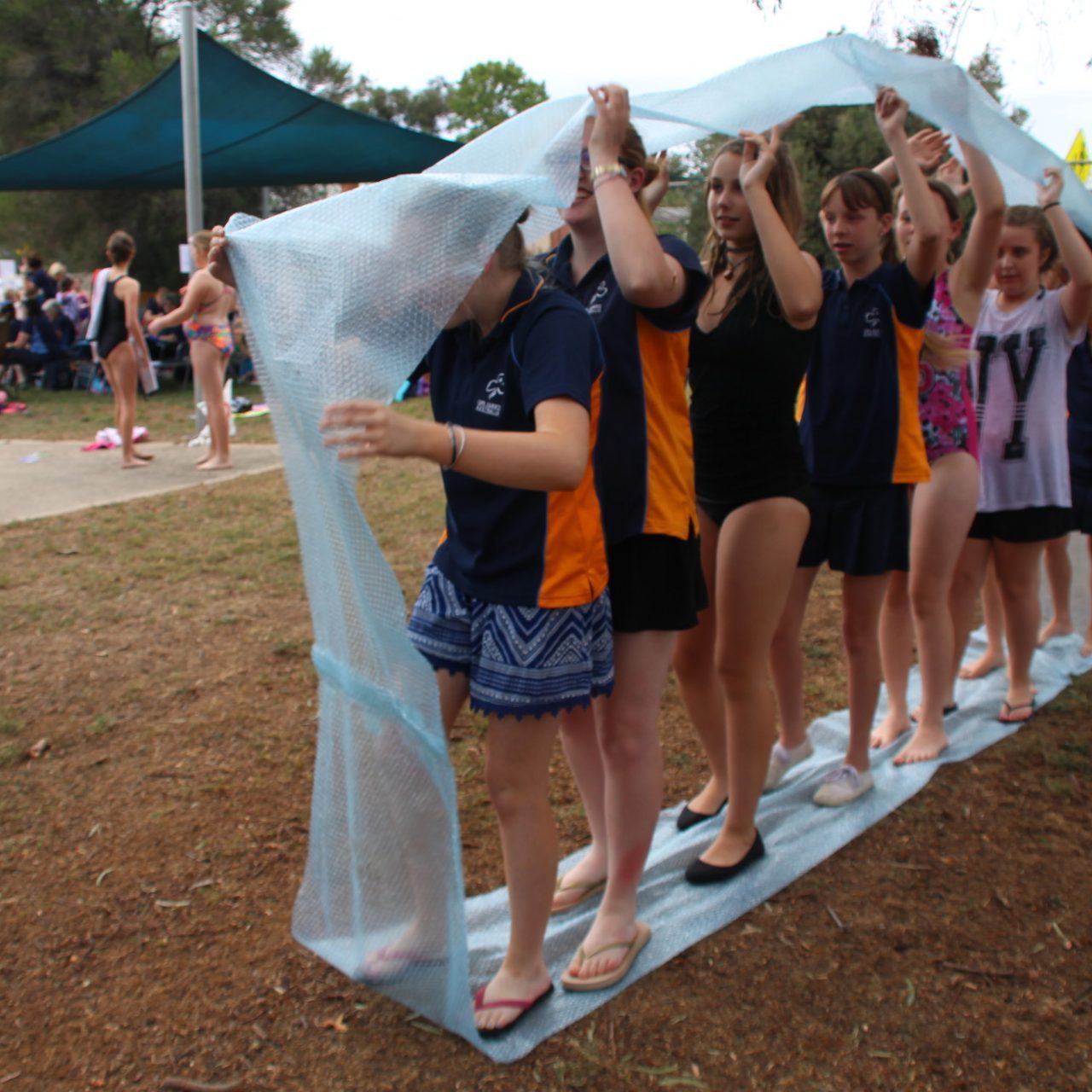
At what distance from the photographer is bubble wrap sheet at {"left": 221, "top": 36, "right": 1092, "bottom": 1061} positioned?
5.83ft

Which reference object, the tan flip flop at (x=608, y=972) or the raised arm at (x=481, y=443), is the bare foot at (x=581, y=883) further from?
the raised arm at (x=481, y=443)

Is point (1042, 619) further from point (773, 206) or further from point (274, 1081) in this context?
point (274, 1081)

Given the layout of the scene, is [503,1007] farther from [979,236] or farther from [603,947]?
[979,236]

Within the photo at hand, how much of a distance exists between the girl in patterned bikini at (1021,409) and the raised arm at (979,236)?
0.44 metres

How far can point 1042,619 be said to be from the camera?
199 inches

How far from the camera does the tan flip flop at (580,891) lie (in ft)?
8.74

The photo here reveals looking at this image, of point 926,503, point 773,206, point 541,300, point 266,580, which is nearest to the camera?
point 541,300

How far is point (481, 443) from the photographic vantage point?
63.1 inches

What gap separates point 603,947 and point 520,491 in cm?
109

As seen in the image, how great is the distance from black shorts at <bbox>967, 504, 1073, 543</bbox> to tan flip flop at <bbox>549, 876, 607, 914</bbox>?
1.86 meters

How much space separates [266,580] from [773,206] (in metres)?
3.74

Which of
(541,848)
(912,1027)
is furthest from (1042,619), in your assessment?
(541,848)

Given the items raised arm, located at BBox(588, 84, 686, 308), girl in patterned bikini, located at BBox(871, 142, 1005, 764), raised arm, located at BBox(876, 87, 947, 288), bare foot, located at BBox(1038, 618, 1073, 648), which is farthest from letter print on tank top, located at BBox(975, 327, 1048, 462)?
raised arm, located at BBox(588, 84, 686, 308)

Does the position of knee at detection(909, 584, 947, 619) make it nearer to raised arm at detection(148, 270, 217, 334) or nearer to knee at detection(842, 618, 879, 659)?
knee at detection(842, 618, 879, 659)
